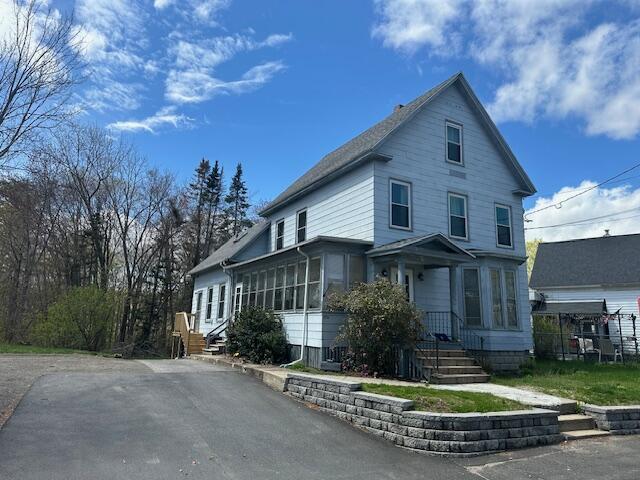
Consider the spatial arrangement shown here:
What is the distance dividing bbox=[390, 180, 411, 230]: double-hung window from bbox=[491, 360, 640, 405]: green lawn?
5.34 m

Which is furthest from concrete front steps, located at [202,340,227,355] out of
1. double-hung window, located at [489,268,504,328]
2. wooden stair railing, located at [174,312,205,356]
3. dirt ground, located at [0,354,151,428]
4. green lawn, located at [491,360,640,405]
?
green lawn, located at [491,360,640,405]

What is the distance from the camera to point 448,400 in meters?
7.27

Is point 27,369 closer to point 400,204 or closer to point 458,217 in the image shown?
point 400,204

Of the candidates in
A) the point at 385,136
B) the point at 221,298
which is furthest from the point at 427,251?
the point at 221,298

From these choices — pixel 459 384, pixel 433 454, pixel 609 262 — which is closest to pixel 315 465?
pixel 433 454

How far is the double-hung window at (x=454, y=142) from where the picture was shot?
53.1ft

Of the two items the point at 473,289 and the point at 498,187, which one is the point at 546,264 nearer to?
the point at 498,187

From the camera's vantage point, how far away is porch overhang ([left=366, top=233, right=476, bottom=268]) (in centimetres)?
1226

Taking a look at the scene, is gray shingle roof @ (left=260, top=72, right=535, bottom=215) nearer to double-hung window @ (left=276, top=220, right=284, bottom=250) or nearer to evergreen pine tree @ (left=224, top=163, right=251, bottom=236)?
double-hung window @ (left=276, top=220, right=284, bottom=250)

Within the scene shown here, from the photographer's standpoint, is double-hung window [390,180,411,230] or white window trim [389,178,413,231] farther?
double-hung window [390,180,411,230]

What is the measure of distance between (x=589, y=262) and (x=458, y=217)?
19.5 m

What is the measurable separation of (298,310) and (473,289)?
5.75 m

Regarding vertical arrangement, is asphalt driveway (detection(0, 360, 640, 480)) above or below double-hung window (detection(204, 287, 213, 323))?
below

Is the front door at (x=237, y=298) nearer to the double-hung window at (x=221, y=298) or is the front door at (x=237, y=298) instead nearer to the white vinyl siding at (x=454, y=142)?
the double-hung window at (x=221, y=298)
